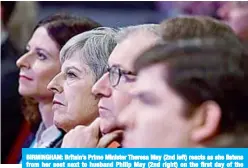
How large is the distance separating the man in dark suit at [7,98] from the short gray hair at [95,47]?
0.26 meters

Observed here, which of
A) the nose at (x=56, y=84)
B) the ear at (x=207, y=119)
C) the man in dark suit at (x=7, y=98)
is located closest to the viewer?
the ear at (x=207, y=119)

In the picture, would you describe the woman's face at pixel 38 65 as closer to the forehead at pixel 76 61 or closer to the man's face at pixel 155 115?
the forehead at pixel 76 61

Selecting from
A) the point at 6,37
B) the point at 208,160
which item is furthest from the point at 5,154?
the point at 208,160

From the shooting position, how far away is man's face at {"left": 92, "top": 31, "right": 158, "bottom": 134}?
152 centimetres

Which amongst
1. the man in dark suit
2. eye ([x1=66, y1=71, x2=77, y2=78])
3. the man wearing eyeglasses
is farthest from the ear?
the man in dark suit

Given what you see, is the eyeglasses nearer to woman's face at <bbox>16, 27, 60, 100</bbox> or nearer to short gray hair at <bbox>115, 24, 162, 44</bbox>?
short gray hair at <bbox>115, 24, 162, 44</bbox>

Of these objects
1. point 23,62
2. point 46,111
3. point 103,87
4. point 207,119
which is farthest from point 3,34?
point 207,119

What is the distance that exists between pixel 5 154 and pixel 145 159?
45 cm

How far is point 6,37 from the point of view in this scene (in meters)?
1.83

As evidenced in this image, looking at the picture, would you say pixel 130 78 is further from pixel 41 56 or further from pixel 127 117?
pixel 41 56

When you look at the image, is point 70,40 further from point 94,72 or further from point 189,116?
point 189,116

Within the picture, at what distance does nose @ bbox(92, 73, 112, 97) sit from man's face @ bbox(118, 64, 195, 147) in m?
0.06

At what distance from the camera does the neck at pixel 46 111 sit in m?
1.72

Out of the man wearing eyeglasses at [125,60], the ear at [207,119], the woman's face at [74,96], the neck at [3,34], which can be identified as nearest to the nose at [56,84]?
the woman's face at [74,96]
